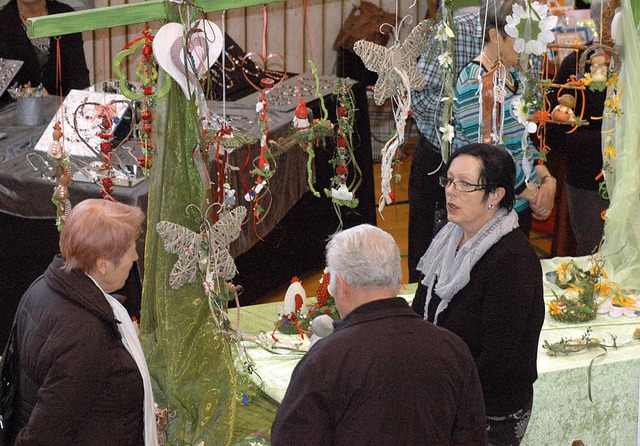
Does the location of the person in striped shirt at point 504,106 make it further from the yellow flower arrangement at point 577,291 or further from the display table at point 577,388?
the display table at point 577,388

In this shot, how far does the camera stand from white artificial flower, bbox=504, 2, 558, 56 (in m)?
3.22

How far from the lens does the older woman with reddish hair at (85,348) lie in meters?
2.37

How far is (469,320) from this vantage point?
2719 mm

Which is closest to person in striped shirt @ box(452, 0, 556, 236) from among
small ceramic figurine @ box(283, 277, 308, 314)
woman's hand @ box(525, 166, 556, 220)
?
woman's hand @ box(525, 166, 556, 220)

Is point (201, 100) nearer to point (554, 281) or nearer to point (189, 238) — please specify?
point (189, 238)

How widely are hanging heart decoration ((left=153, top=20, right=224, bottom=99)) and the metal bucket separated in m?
2.29

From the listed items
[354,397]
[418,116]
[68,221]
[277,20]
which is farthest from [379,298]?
[277,20]

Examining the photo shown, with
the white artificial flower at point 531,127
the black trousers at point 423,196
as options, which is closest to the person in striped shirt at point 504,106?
the white artificial flower at point 531,127

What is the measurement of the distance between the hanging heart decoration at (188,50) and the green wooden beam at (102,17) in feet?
0.24

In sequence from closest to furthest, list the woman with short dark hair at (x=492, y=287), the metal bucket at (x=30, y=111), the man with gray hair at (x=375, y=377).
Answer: the man with gray hair at (x=375, y=377) < the woman with short dark hair at (x=492, y=287) < the metal bucket at (x=30, y=111)

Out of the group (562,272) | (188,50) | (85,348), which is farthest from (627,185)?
(85,348)

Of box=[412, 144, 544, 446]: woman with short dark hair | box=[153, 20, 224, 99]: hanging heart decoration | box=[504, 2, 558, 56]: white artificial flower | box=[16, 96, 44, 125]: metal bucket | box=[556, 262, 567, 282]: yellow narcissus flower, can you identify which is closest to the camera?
box=[412, 144, 544, 446]: woman with short dark hair

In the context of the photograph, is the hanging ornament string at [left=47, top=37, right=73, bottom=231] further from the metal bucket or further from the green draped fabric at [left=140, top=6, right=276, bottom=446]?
the metal bucket

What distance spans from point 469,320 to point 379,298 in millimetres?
634
